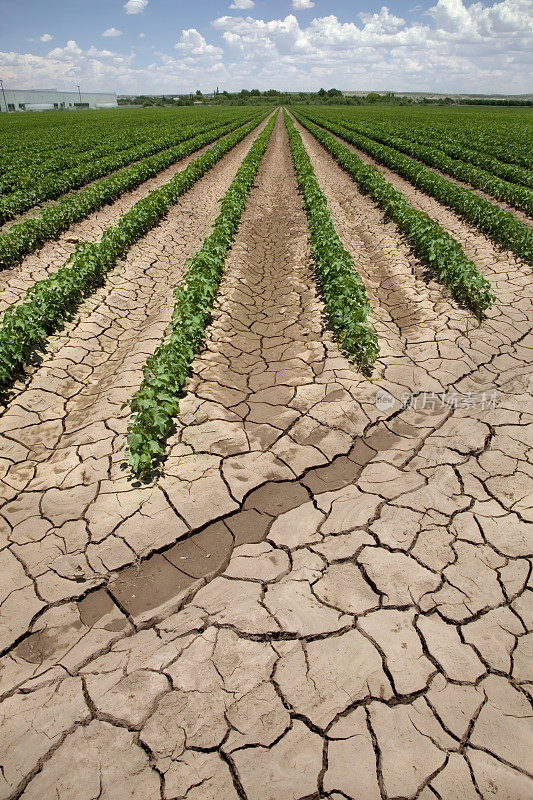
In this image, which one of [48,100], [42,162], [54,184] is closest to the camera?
[54,184]

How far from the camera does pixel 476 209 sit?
1112cm

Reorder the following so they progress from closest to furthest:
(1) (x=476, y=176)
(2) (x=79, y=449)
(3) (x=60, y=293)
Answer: (2) (x=79, y=449) < (3) (x=60, y=293) < (1) (x=476, y=176)

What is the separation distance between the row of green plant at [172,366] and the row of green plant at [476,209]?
6.37 meters

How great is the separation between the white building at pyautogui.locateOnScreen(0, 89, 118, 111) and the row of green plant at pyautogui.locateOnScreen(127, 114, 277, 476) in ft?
379

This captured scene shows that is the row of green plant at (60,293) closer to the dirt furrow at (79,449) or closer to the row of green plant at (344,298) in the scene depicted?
the dirt furrow at (79,449)

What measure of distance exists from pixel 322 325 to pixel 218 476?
3722 mm

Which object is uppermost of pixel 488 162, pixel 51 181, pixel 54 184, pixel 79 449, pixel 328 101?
Result: pixel 328 101

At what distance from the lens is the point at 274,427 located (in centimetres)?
514

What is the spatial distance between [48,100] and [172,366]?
136497 mm

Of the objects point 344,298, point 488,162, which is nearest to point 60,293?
point 344,298

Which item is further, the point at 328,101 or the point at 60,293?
the point at 328,101

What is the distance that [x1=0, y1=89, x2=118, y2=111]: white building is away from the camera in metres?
95.7

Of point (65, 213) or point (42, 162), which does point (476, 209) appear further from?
point (42, 162)

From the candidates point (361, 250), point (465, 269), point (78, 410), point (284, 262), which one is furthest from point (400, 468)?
point (361, 250)
